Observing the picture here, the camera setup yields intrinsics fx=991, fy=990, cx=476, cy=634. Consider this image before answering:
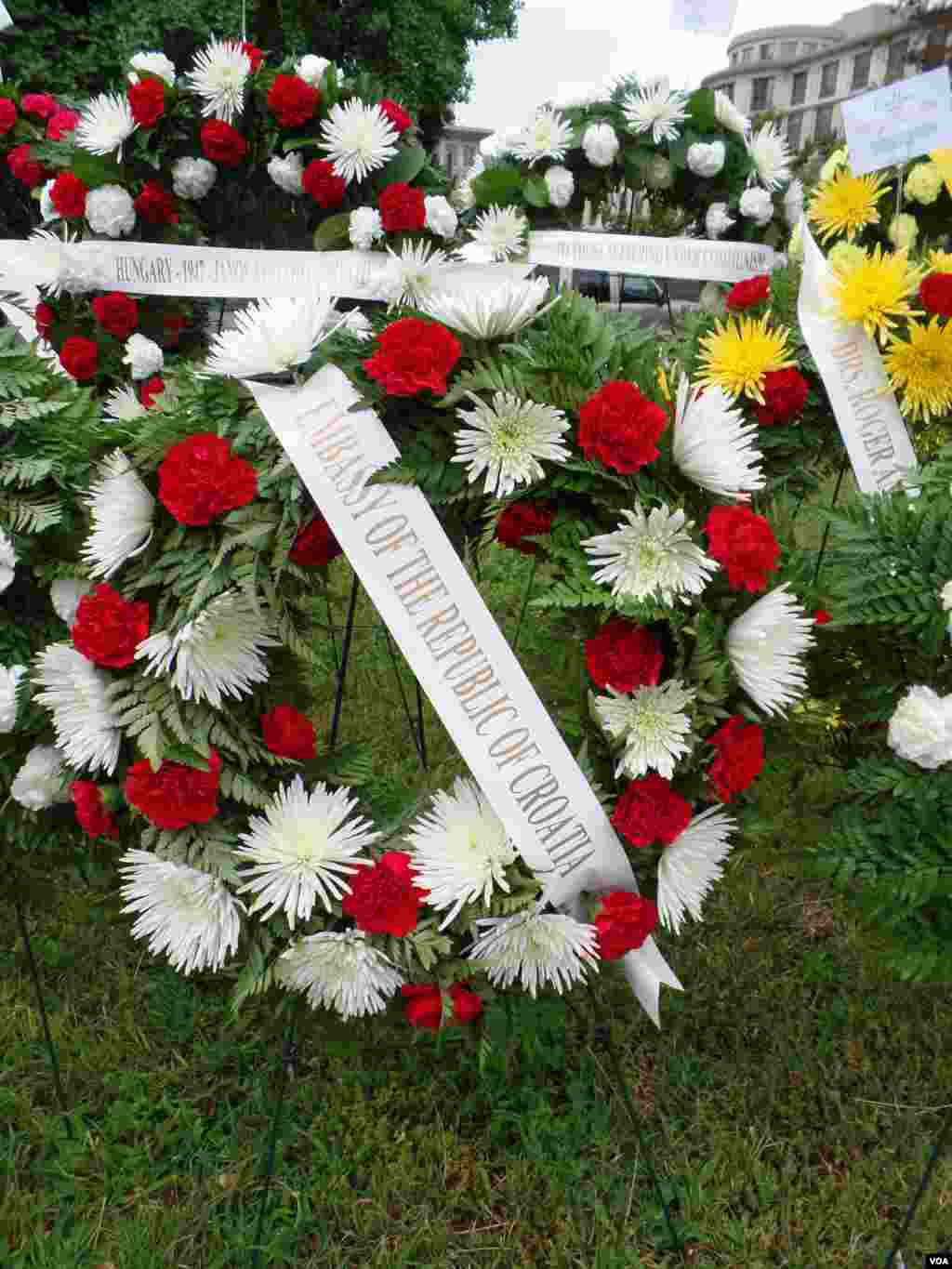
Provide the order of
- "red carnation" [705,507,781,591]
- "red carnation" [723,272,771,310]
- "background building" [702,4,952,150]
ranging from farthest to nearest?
"background building" [702,4,952,150], "red carnation" [723,272,771,310], "red carnation" [705,507,781,591]

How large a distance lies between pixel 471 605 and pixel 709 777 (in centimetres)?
43

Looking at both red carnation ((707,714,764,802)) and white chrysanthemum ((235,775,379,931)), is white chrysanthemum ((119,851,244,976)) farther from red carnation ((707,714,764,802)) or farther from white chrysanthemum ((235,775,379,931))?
red carnation ((707,714,764,802))

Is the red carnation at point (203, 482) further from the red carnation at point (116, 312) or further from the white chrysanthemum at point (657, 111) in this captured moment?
the white chrysanthemum at point (657, 111)

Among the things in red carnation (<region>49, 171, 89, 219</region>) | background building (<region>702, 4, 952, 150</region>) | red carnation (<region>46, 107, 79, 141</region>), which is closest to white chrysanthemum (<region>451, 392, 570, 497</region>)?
red carnation (<region>49, 171, 89, 219</region>)

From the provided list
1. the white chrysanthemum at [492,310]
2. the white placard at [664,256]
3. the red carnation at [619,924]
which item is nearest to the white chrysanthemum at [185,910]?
the red carnation at [619,924]

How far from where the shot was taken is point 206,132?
3324 mm

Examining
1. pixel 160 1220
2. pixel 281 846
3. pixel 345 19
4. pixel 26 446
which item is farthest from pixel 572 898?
pixel 345 19

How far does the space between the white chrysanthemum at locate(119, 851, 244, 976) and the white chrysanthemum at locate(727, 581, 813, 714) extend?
2.65ft

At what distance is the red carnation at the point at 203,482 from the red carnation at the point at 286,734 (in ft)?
1.12

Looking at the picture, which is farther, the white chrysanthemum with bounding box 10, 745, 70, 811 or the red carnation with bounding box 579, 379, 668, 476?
the white chrysanthemum with bounding box 10, 745, 70, 811

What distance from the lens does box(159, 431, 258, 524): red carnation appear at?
1355 millimetres

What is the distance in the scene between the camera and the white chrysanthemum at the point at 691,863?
1.48 m

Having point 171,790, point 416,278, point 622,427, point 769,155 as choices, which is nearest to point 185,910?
point 171,790

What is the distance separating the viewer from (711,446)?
141cm
